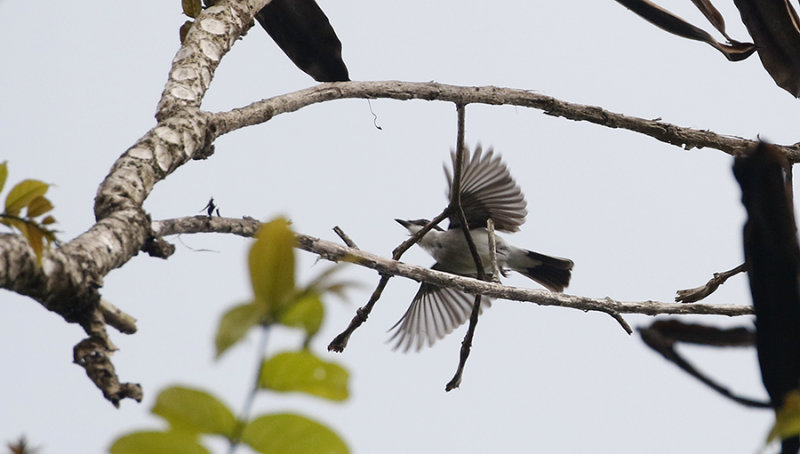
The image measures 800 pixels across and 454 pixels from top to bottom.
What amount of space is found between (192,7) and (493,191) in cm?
207

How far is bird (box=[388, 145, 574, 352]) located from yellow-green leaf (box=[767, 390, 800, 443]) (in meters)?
2.97

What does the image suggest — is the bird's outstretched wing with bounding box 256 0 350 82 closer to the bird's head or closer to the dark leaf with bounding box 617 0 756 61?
the dark leaf with bounding box 617 0 756 61

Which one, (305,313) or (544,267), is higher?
(544,267)

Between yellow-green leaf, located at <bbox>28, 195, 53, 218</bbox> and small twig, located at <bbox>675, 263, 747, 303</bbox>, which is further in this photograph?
small twig, located at <bbox>675, 263, 747, 303</bbox>

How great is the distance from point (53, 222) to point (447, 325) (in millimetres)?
3282

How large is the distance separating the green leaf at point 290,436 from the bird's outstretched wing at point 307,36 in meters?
1.67

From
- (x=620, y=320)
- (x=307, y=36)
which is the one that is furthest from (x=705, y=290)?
(x=307, y=36)

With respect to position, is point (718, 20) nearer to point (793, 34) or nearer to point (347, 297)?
point (793, 34)

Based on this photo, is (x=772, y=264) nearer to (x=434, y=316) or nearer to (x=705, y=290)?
(x=705, y=290)

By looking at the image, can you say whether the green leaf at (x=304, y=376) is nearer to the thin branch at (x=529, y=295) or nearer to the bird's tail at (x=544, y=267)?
the thin branch at (x=529, y=295)

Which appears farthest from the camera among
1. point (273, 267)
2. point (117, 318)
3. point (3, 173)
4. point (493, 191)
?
point (493, 191)

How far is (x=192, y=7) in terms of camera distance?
1.65m

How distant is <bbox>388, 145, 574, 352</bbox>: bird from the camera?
11.4ft

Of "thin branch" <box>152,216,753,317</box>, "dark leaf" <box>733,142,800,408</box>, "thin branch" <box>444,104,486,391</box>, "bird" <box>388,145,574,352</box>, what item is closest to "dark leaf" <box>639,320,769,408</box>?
"dark leaf" <box>733,142,800,408</box>
